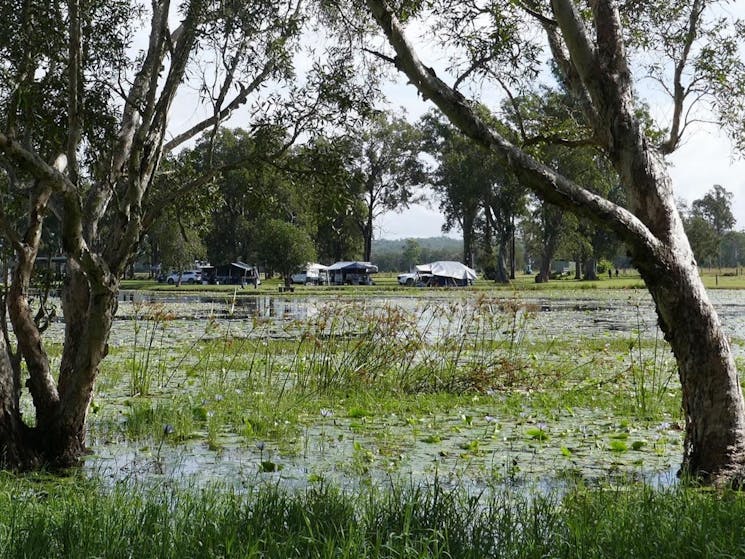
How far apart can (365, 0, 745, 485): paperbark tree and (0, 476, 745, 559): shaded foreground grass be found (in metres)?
1.12

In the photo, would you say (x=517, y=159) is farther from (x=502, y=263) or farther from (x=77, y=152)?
(x=502, y=263)

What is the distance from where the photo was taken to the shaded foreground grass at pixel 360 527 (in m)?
4.75

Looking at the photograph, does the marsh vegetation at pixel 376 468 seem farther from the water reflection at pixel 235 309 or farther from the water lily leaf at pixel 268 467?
the water reflection at pixel 235 309

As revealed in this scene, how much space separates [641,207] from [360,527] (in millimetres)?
3947

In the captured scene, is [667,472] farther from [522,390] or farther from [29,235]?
[29,235]

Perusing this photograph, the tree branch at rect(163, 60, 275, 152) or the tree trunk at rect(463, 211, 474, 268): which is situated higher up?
the tree trunk at rect(463, 211, 474, 268)

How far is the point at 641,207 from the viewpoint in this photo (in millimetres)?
7410

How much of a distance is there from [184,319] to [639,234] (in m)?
21.0

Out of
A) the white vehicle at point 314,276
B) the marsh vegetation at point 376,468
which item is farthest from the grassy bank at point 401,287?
the marsh vegetation at point 376,468

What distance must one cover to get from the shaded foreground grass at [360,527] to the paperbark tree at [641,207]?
1118 mm

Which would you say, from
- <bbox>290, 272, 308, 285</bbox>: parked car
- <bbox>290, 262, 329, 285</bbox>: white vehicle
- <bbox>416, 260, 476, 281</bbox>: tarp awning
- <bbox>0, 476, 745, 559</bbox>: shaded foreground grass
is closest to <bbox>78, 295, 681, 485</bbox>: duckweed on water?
<bbox>0, 476, 745, 559</bbox>: shaded foreground grass

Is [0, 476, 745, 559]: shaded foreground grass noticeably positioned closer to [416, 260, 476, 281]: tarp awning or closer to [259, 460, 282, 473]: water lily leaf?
[259, 460, 282, 473]: water lily leaf

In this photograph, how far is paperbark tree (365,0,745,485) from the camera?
272 inches

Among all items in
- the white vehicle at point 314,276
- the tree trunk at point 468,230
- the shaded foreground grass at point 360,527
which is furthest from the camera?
the white vehicle at point 314,276
